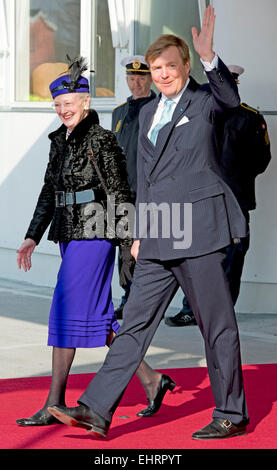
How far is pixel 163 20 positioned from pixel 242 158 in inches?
106

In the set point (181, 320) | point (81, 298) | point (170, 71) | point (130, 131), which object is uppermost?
point (170, 71)

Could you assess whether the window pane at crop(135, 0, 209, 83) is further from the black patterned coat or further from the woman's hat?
the black patterned coat

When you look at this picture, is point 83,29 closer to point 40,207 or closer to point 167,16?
point 167,16

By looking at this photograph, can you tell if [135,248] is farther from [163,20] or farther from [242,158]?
[163,20]

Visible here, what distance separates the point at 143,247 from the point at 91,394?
755mm

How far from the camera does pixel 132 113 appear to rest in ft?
28.9

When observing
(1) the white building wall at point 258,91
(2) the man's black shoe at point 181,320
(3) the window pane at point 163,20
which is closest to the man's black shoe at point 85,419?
(2) the man's black shoe at point 181,320

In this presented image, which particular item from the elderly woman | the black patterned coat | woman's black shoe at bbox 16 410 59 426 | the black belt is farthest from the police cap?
woman's black shoe at bbox 16 410 59 426

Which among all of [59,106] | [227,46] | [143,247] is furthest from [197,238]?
[227,46]

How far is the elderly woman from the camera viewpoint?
551 centimetres

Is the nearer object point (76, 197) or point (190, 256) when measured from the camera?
point (190, 256)

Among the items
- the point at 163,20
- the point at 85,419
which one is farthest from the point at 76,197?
the point at 163,20

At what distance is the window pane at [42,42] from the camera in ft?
39.0

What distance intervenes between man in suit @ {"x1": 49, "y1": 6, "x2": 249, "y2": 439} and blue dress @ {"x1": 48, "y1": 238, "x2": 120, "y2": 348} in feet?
1.14
